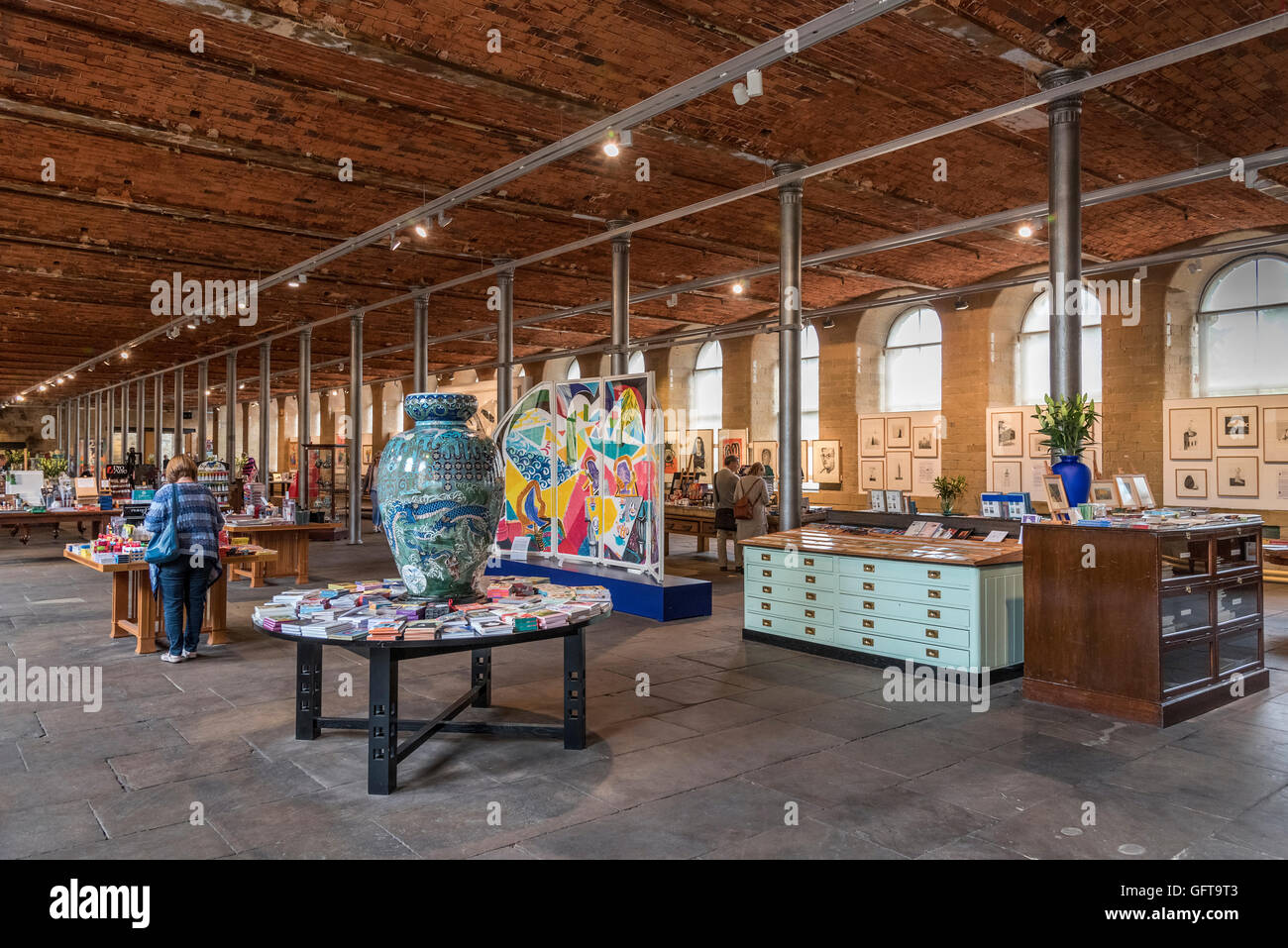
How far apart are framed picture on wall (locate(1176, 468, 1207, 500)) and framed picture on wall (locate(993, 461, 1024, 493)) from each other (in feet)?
8.94

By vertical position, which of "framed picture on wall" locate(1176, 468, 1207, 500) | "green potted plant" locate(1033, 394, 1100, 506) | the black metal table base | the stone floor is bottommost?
the stone floor

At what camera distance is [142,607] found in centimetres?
691

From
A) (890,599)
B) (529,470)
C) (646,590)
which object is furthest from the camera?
(529,470)

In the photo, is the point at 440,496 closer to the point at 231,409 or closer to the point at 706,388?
the point at 706,388

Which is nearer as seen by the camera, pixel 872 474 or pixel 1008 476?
pixel 1008 476

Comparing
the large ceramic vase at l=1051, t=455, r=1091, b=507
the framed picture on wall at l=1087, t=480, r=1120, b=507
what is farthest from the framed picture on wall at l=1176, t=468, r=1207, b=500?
the large ceramic vase at l=1051, t=455, r=1091, b=507

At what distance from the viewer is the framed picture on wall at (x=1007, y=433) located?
15.6 metres

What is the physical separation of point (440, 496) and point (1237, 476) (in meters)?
12.7

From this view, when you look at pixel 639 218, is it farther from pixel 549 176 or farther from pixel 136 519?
pixel 136 519

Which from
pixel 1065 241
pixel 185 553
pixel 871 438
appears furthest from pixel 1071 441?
pixel 871 438

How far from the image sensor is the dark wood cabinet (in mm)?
4961

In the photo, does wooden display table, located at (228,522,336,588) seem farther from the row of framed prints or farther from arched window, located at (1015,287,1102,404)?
arched window, located at (1015,287,1102,404)

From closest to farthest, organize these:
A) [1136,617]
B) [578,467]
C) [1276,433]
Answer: [1136,617] < [578,467] < [1276,433]
